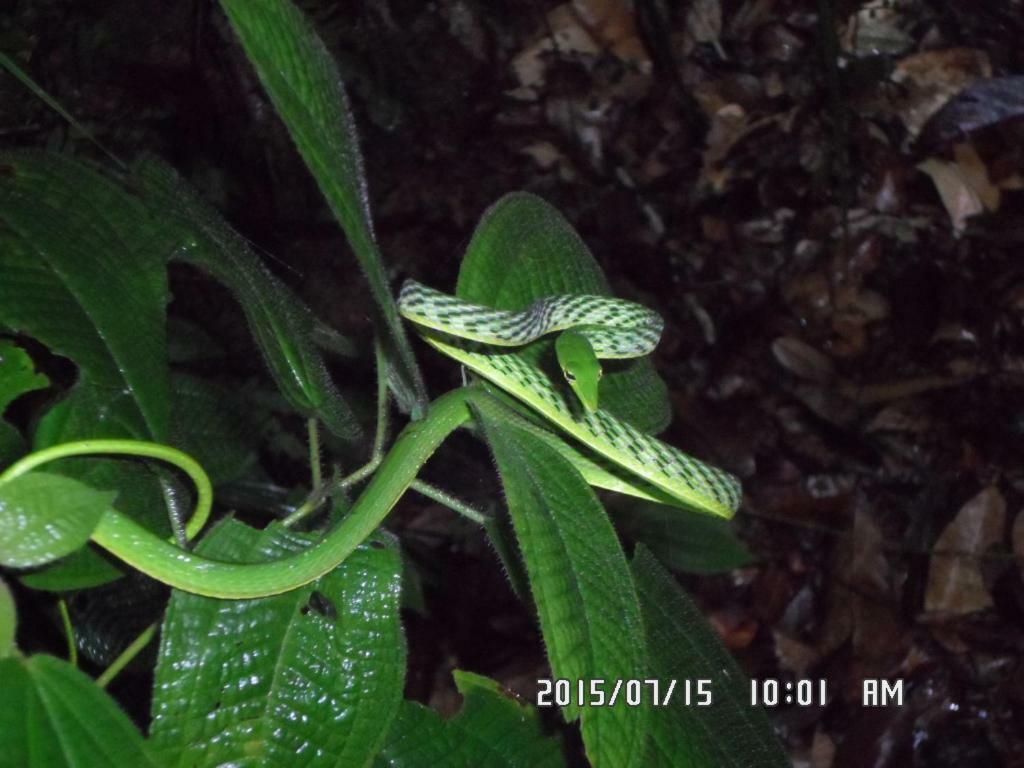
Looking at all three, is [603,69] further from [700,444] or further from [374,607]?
[374,607]

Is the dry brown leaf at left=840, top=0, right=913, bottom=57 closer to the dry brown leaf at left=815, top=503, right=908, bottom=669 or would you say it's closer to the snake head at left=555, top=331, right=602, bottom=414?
the dry brown leaf at left=815, top=503, right=908, bottom=669

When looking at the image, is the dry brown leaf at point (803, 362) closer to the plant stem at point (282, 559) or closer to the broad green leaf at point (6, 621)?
the plant stem at point (282, 559)

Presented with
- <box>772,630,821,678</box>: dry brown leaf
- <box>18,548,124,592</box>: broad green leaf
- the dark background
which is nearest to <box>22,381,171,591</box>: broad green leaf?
<box>18,548,124,592</box>: broad green leaf

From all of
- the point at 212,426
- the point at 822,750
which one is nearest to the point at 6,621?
the point at 212,426

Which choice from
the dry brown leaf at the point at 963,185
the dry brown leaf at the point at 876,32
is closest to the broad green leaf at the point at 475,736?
the dry brown leaf at the point at 963,185

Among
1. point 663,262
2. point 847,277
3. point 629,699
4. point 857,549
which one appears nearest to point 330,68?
point 629,699

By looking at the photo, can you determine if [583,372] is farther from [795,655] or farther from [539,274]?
[795,655]

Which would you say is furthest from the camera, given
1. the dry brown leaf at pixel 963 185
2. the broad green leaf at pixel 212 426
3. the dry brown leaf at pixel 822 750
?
the dry brown leaf at pixel 963 185

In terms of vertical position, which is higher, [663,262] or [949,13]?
[949,13]
